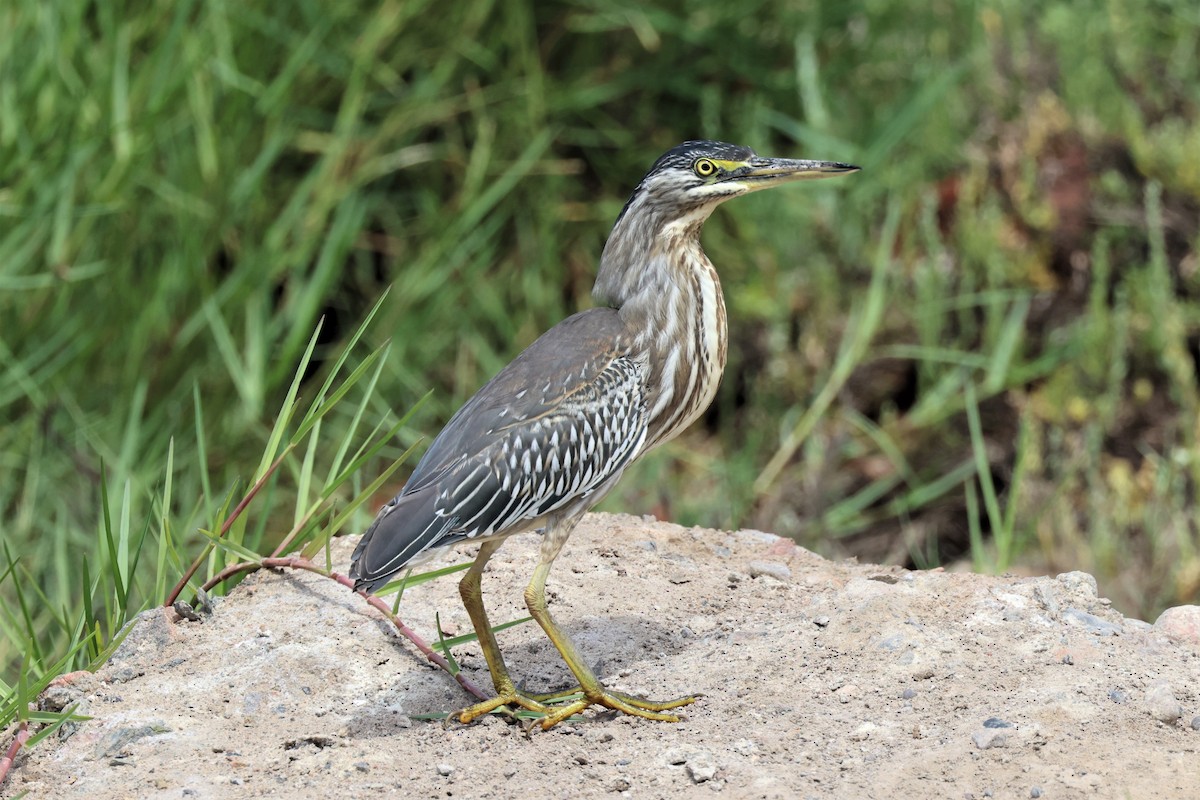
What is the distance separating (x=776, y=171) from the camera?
472cm

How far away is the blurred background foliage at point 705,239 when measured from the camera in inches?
264

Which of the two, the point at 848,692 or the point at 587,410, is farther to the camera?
the point at 587,410

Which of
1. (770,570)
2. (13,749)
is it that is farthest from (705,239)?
(13,749)

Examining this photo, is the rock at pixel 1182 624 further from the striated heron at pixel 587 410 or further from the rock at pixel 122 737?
the rock at pixel 122 737

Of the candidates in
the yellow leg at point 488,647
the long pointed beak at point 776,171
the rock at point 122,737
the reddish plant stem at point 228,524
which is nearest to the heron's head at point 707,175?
the long pointed beak at point 776,171

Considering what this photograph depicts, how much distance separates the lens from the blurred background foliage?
6.71 meters

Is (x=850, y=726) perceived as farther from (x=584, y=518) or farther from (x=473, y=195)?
(x=473, y=195)

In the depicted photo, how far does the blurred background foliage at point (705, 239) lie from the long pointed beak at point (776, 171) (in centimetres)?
159

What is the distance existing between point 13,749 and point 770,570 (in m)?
2.26

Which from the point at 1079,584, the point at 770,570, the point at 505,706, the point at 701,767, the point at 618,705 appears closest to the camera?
the point at 701,767

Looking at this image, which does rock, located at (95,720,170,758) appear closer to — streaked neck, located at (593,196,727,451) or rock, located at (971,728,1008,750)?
streaked neck, located at (593,196,727,451)

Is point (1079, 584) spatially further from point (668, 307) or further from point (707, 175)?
point (707, 175)

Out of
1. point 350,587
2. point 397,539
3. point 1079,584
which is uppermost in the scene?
point 397,539

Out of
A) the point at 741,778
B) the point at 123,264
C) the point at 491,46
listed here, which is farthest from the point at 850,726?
the point at 491,46
